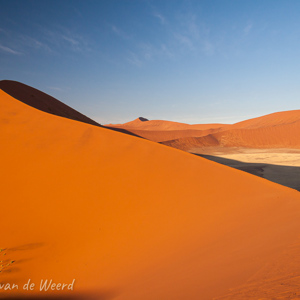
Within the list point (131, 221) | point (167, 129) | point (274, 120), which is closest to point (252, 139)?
point (274, 120)

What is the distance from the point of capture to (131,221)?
13.1ft

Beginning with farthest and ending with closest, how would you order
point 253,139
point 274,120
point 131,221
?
1. point 274,120
2. point 253,139
3. point 131,221

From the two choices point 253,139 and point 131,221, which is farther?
point 253,139

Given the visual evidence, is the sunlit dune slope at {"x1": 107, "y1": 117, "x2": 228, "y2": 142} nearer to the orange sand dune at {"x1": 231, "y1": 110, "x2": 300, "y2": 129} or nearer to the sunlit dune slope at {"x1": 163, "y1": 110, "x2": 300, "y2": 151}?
the orange sand dune at {"x1": 231, "y1": 110, "x2": 300, "y2": 129}

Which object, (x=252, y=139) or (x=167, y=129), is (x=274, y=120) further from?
(x=167, y=129)

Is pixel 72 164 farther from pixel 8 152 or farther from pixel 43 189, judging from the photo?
pixel 8 152

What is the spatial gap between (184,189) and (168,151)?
6.15ft

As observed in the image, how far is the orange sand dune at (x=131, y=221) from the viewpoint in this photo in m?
2.74

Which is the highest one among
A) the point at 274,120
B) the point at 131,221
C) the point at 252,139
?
the point at 274,120

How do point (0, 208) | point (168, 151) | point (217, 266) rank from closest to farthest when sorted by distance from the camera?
point (217, 266) < point (0, 208) < point (168, 151)

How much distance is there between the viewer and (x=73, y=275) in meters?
2.92

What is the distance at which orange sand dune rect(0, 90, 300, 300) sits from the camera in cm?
274

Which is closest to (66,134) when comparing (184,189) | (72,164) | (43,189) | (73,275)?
(72,164)

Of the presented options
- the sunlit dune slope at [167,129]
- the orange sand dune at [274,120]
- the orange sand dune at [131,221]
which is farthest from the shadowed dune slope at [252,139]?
the orange sand dune at [131,221]
